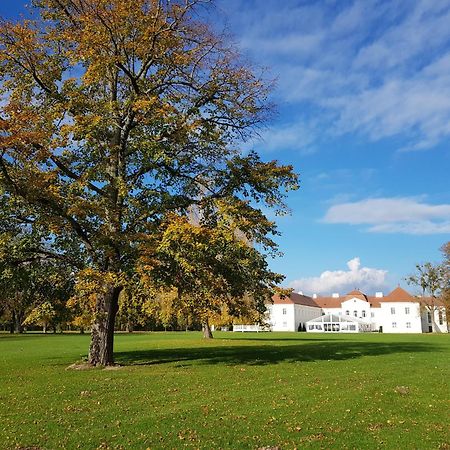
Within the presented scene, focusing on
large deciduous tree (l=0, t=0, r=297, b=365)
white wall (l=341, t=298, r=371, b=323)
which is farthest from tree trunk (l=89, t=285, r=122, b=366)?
white wall (l=341, t=298, r=371, b=323)

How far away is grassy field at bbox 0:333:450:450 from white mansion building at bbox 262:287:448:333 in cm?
8624

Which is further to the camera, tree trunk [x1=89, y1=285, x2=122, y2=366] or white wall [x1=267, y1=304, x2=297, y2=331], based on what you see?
white wall [x1=267, y1=304, x2=297, y2=331]

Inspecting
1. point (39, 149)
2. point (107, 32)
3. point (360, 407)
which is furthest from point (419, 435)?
point (107, 32)

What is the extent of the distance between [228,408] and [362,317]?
11794 centimetres

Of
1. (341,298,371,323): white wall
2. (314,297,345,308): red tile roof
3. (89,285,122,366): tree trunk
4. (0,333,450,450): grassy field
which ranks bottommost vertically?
(0,333,450,450): grassy field

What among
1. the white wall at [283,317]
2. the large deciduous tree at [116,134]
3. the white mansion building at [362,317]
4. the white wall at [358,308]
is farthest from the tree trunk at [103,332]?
the white wall at [358,308]

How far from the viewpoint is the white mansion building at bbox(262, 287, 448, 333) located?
106m

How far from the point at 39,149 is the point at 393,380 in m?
14.6

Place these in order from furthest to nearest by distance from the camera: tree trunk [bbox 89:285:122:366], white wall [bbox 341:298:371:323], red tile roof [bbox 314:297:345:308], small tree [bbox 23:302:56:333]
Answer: red tile roof [bbox 314:297:345:308], white wall [bbox 341:298:371:323], tree trunk [bbox 89:285:122:366], small tree [bbox 23:302:56:333]

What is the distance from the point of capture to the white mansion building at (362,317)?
346ft

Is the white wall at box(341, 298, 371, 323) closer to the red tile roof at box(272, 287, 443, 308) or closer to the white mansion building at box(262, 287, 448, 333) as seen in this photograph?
the white mansion building at box(262, 287, 448, 333)

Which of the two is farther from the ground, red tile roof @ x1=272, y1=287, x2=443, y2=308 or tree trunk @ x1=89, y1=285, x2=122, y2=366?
red tile roof @ x1=272, y1=287, x2=443, y2=308

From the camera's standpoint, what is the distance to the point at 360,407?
1144 cm

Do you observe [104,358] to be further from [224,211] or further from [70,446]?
[70,446]
